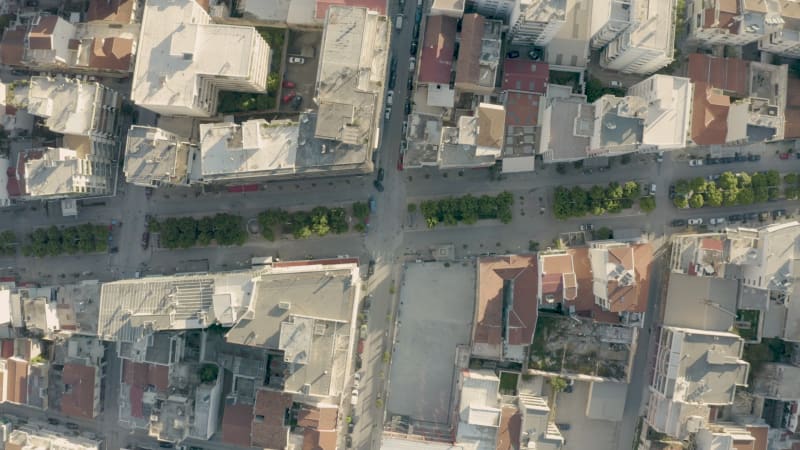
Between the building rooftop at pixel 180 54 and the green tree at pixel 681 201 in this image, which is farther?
the green tree at pixel 681 201

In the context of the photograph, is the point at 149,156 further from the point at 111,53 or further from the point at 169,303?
the point at 169,303

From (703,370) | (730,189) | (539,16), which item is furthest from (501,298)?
(539,16)

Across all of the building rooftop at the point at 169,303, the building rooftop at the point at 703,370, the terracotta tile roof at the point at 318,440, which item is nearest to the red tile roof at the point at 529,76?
the building rooftop at the point at 703,370

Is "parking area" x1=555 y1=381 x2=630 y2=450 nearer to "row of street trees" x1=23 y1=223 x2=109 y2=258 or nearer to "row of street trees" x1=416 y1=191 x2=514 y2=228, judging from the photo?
"row of street trees" x1=416 y1=191 x2=514 y2=228

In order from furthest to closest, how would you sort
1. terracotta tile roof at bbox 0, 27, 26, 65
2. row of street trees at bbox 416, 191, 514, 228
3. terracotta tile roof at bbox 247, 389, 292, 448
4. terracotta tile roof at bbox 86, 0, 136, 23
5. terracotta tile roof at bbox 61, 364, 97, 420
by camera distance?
terracotta tile roof at bbox 61, 364, 97, 420
terracotta tile roof at bbox 86, 0, 136, 23
terracotta tile roof at bbox 0, 27, 26, 65
row of street trees at bbox 416, 191, 514, 228
terracotta tile roof at bbox 247, 389, 292, 448

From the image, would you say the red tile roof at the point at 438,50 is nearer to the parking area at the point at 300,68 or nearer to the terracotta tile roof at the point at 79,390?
the parking area at the point at 300,68

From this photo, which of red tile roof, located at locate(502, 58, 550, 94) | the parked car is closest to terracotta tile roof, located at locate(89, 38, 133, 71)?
red tile roof, located at locate(502, 58, 550, 94)
